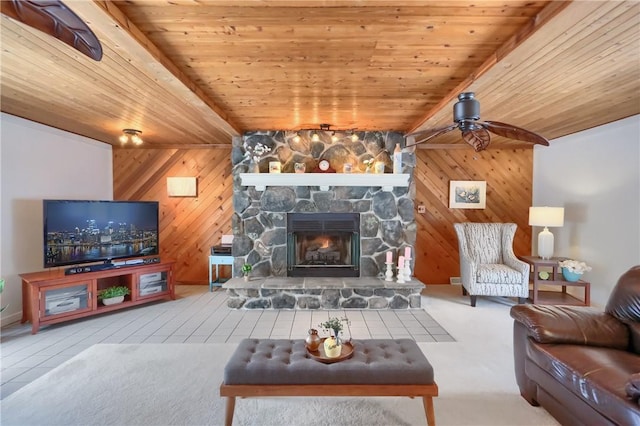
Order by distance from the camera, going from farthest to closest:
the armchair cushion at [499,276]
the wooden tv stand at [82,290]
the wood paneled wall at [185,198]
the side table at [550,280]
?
the wood paneled wall at [185,198]
the armchair cushion at [499,276]
the side table at [550,280]
the wooden tv stand at [82,290]

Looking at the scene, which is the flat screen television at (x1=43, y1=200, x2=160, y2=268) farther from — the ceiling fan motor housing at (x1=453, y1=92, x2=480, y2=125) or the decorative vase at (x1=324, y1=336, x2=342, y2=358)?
the ceiling fan motor housing at (x1=453, y1=92, x2=480, y2=125)

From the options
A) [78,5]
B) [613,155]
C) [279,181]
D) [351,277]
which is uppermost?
[78,5]

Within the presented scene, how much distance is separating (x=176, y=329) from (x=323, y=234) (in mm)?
2249

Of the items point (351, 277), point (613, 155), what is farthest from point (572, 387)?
point (613, 155)

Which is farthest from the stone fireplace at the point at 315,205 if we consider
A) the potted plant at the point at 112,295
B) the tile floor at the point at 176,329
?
the potted plant at the point at 112,295

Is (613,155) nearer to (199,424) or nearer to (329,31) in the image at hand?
(329,31)

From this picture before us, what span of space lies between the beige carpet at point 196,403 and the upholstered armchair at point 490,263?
178 cm

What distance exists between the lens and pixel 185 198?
16.8 ft

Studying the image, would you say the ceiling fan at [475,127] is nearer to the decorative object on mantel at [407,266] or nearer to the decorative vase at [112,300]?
the decorative object on mantel at [407,266]

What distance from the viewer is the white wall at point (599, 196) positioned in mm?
3664

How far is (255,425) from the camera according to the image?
1.81 meters

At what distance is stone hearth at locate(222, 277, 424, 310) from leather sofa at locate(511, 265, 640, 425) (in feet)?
5.92

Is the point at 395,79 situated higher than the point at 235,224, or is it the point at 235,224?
the point at 395,79

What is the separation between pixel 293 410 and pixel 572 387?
5.44ft
